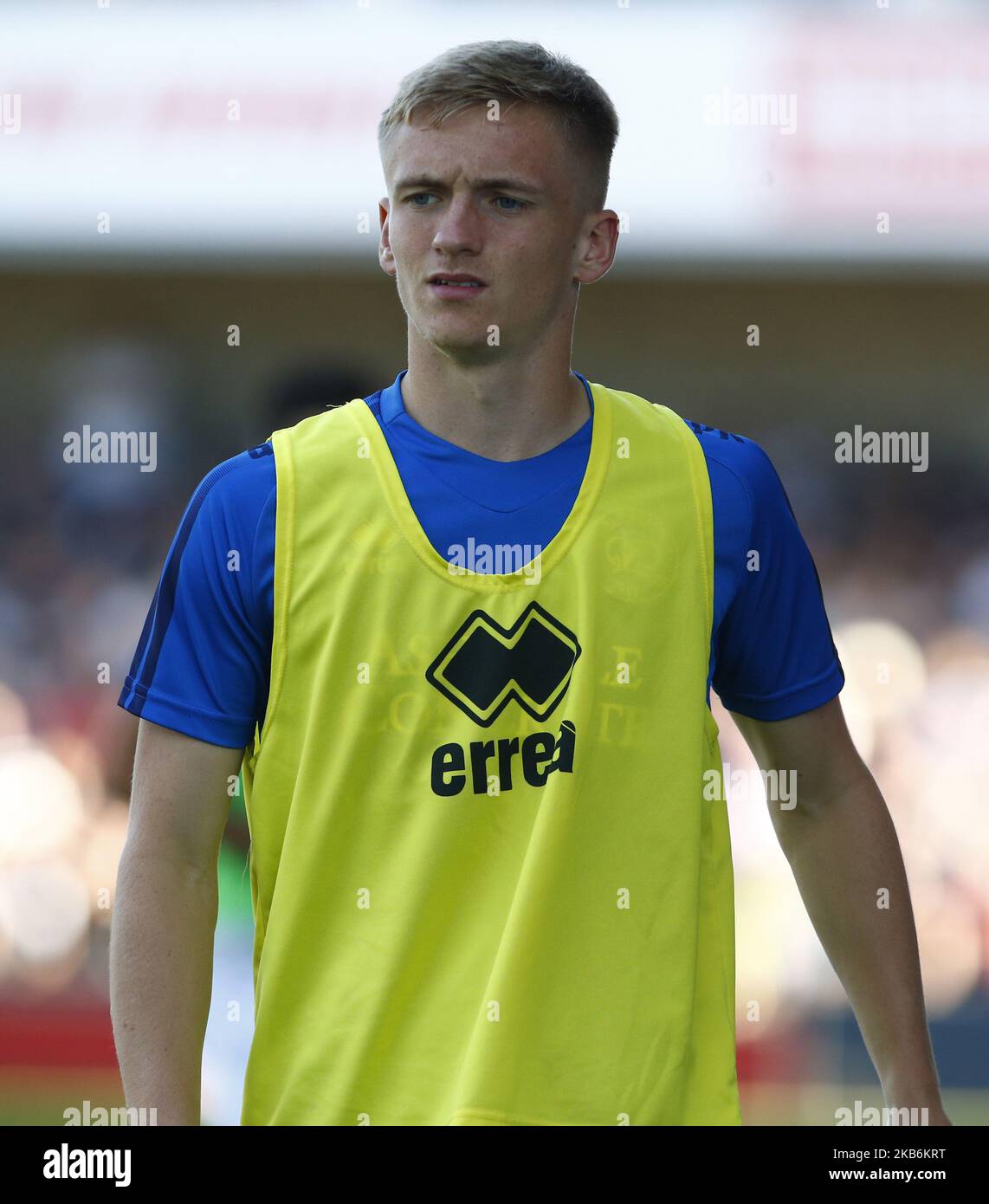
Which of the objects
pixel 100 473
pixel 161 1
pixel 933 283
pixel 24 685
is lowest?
pixel 24 685

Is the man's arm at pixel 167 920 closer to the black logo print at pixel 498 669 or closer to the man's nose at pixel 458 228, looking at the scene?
the black logo print at pixel 498 669

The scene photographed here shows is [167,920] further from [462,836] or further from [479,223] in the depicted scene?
[479,223]

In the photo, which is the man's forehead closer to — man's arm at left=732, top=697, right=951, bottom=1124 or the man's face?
the man's face

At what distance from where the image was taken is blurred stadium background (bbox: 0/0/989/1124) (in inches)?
209

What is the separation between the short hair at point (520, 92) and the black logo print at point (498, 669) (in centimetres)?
59

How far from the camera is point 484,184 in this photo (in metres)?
1.93

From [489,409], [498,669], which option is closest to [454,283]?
[489,409]

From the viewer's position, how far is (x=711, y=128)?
5.84 m

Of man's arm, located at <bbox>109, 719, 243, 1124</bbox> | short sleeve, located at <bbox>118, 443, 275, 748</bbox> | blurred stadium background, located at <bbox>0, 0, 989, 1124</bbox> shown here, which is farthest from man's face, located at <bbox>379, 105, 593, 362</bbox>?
blurred stadium background, located at <bbox>0, 0, 989, 1124</bbox>

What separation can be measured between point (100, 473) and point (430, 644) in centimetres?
493

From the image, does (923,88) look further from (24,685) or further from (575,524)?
(575,524)

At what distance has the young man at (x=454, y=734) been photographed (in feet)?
6.10
